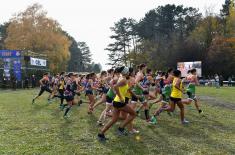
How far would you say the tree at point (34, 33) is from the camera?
67.9 m

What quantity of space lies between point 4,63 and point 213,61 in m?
34.6

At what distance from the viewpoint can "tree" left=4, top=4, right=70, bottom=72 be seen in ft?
223

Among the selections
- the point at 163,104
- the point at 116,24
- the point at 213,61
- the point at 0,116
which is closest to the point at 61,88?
the point at 0,116

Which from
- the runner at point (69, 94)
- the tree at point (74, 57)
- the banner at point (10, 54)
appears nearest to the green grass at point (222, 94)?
the runner at point (69, 94)

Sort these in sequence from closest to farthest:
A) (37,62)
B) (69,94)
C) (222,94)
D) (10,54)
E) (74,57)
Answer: (69,94) < (222,94) < (10,54) < (37,62) < (74,57)

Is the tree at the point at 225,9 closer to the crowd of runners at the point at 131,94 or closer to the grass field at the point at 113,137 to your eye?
the crowd of runners at the point at 131,94

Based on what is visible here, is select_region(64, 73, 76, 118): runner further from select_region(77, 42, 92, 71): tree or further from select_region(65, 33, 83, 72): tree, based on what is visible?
select_region(77, 42, 92, 71): tree

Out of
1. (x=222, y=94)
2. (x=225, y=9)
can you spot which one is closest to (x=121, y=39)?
(x=225, y=9)

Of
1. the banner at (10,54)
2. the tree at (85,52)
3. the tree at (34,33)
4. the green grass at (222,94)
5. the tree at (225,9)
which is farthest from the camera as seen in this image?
the tree at (85,52)

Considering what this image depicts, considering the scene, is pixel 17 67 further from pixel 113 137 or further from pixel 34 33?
pixel 113 137

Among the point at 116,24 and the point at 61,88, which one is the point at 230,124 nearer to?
the point at 61,88

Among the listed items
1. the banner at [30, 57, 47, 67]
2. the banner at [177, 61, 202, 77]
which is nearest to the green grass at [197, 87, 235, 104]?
the banner at [30, 57, 47, 67]

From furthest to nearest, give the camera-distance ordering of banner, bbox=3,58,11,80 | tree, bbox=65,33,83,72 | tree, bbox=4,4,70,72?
1. tree, bbox=65,33,83,72
2. tree, bbox=4,4,70,72
3. banner, bbox=3,58,11,80

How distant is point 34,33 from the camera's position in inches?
2680
